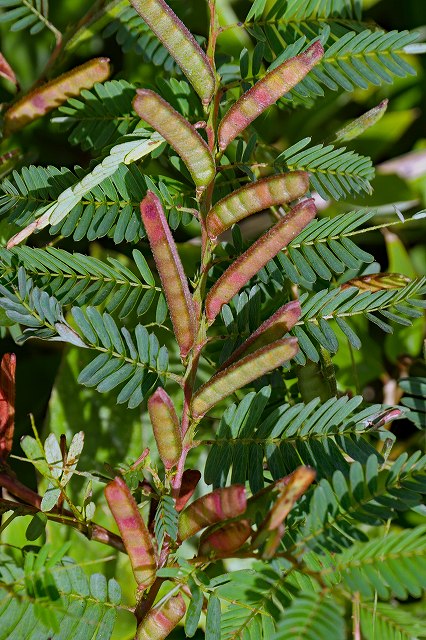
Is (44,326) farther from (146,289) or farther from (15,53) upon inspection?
(15,53)

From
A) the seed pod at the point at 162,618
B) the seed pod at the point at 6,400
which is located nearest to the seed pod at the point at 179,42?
the seed pod at the point at 6,400

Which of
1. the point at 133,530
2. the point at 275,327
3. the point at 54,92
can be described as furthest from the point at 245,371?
the point at 54,92

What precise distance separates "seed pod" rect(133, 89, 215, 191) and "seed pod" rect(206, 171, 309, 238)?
0.14 feet

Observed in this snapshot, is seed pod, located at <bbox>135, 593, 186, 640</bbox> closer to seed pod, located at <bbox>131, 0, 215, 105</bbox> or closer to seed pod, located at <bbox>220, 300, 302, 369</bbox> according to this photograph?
seed pod, located at <bbox>220, 300, 302, 369</bbox>

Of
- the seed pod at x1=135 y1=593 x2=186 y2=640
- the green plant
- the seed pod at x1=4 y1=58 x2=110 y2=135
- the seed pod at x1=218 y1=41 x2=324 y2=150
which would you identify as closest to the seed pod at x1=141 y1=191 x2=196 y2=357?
the green plant

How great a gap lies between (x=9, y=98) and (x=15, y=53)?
0.62ft

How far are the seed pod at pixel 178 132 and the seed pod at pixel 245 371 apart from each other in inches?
8.2

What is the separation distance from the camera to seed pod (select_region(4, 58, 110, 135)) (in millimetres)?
919

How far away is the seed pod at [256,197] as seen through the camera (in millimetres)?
619

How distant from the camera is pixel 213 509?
0.60 m

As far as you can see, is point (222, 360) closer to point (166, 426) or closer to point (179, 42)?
point (166, 426)

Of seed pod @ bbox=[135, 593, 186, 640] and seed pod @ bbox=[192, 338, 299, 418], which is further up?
seed pod @ bbox=[192, 338, 299, 418]

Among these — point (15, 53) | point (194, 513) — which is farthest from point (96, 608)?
point (15, 53)

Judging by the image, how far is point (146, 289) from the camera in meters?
0.82
